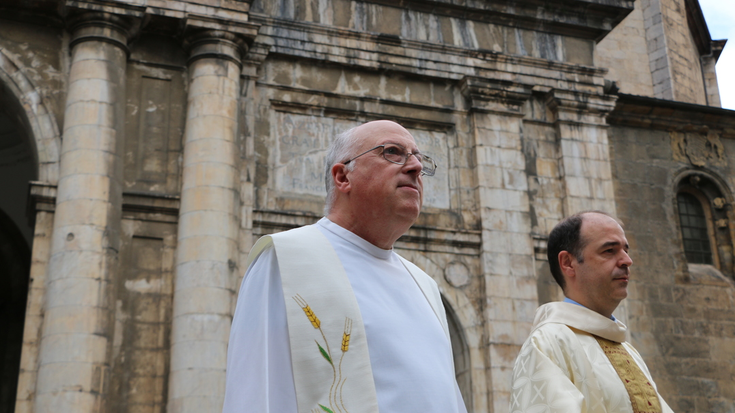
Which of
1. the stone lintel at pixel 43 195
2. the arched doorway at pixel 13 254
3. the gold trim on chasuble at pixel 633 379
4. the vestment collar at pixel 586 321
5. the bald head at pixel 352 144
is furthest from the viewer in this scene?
the arched doorway at pixel 13 254

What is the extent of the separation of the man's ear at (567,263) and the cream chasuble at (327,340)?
115cm

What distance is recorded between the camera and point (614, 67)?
16.5 meters

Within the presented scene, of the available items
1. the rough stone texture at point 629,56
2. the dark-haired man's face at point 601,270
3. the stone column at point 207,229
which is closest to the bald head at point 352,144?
the dark-haired man's face at point 601,270

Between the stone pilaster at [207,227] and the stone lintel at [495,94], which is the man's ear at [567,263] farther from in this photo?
the stone lintel at [495,94]

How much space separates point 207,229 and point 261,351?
6835mm

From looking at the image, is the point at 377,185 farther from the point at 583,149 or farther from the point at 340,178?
the point at 583,149

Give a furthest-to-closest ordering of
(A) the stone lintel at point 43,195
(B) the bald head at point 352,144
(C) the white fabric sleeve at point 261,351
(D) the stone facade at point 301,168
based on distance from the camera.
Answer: (A) the stone lintel at point 43,195, (D) the stone facade at point 301,168, (B) the bald head at point 352,144, (C) the white fabric sleeve at point 261,351

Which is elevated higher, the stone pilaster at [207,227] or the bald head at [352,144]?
the stone pilaster at [207,227]

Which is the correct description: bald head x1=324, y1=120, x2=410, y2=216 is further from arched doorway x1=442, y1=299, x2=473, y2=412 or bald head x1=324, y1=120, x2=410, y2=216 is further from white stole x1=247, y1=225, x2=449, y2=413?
arched doorway x1=442, y1=299, x2=473, y2=412

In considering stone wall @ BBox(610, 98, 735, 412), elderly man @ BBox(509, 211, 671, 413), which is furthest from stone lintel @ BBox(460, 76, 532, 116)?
elderly man @ BBox(509, 211, 671, 413)

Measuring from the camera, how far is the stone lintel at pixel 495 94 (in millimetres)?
11258

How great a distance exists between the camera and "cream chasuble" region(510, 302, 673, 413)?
10.5 ft

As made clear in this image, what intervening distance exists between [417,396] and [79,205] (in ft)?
23.2

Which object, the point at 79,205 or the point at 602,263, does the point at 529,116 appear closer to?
the point at 79,205
